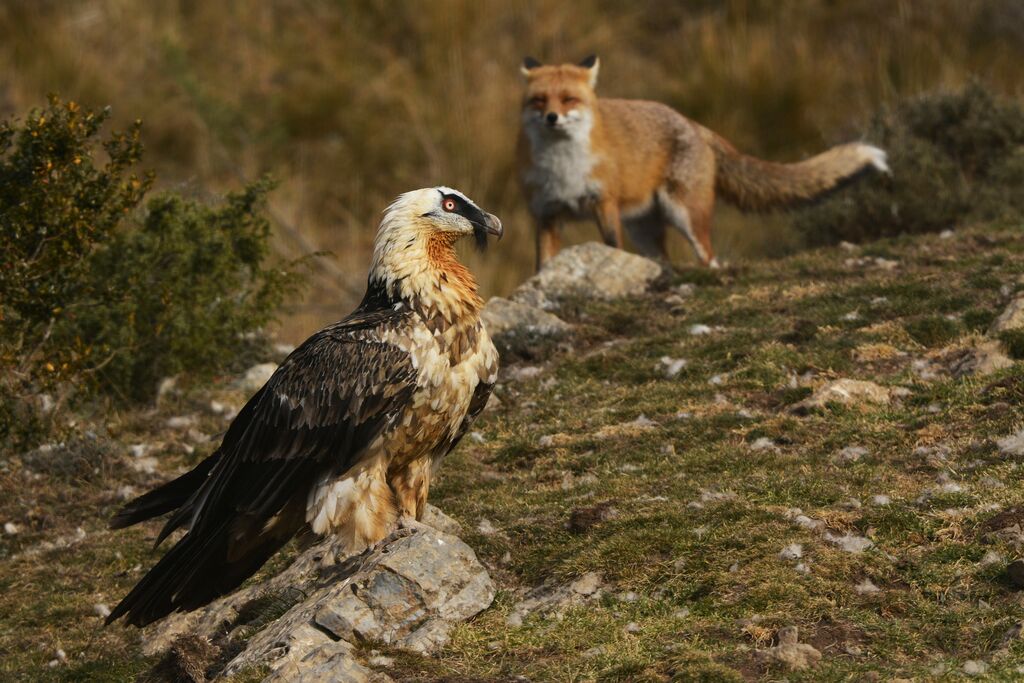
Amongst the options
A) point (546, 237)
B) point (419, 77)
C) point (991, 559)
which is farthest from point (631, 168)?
point (419, 77)

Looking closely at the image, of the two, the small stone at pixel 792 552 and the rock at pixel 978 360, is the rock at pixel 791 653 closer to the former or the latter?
the small stone at pixel 792 552

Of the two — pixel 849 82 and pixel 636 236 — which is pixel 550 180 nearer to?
pixel 636 236

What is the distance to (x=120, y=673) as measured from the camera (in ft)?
22.8

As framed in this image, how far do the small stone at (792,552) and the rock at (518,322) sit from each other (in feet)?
14.5

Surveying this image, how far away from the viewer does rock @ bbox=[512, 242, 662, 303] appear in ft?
38.7

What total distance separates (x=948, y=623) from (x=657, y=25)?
18484 mm

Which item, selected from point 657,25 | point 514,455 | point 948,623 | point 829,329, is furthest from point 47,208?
point 657,25

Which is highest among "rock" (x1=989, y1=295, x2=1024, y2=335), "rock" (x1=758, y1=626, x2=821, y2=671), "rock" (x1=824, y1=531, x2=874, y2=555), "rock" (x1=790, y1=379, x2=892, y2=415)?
"rock" (x1=989, y1=295, x2=1024, y2=335)

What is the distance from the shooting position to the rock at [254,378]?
11.5 metres

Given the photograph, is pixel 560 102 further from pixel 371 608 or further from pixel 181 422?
pixel 371 608

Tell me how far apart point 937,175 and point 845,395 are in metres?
6.22

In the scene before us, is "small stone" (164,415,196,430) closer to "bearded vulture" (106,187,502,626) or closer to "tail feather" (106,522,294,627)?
"bearded vulture" (106,187,502,626)

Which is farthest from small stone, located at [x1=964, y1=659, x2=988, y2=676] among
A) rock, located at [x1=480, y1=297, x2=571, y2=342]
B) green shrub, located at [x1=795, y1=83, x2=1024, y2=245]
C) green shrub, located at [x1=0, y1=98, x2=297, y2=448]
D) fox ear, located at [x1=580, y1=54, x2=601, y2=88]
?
fox ear, located at [x1=580, y1=54, x2=601, y2=88]

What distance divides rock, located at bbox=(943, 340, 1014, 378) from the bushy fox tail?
472 cm
